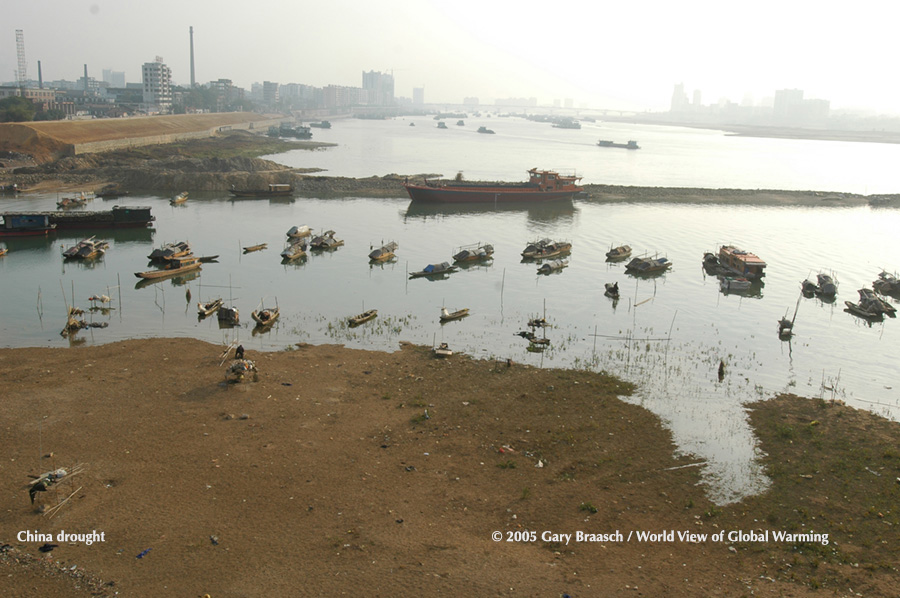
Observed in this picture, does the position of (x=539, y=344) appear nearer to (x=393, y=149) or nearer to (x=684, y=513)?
(x=684, y=513)

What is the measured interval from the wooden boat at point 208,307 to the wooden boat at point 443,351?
10758 mm

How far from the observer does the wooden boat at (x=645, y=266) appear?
3794cm

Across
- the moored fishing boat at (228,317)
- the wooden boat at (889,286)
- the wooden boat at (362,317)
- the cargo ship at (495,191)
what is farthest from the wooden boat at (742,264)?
the moored fishing boat at (228,317)

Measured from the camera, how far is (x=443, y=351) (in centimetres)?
2231

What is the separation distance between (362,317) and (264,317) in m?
3.93

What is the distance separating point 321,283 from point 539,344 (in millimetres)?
13700

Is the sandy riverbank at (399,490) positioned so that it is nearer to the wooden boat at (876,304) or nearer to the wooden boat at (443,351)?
the wooden boat at (443,351)

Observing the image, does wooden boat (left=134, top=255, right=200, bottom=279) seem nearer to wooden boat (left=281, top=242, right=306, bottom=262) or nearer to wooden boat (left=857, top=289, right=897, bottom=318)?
wooden boat (left=281, top=242, right=306, bottom=262)

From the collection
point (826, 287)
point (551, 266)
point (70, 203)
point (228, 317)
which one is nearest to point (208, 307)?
point (228, 317)

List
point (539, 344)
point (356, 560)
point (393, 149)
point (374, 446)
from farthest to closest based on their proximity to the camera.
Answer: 1. point (393, 149)
2. point (539, 344)
3. point (374, 446)
4. point (356, 560)

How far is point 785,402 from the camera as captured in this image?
19.6 metres

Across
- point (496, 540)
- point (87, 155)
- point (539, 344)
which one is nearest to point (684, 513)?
point (496, 540)

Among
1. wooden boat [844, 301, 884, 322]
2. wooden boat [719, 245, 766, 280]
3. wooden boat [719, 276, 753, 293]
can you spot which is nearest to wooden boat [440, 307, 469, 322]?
wooden boat [719, 276, 753, 293]

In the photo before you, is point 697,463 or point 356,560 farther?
point 697,463
